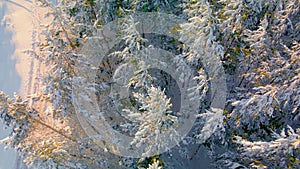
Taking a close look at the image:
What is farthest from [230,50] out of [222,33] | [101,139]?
[101,139]

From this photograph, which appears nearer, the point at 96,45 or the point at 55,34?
the point at 55,34

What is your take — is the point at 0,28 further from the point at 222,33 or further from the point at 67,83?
the point at 222,33

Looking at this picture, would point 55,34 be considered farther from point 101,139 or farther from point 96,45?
point 101,139

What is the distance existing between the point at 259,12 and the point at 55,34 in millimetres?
7099

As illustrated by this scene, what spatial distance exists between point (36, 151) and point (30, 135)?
859mm

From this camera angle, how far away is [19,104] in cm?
860

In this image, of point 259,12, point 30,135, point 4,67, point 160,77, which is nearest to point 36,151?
point 30,135

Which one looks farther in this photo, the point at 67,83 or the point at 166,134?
the point at 67,83

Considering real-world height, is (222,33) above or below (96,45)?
below

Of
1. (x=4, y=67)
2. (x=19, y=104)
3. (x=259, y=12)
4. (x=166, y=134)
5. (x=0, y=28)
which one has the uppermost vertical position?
(x=0, y=28)

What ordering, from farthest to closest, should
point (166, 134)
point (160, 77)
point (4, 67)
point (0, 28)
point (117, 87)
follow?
point (0, 28) → point (4, 67) → point (160, 77) → point (117, 87) → point (166, 134)

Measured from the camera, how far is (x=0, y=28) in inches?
746

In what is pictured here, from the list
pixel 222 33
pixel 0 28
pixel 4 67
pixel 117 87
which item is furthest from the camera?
pixel 0 28

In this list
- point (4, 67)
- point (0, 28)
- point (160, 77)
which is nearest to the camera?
point (160, 77)
